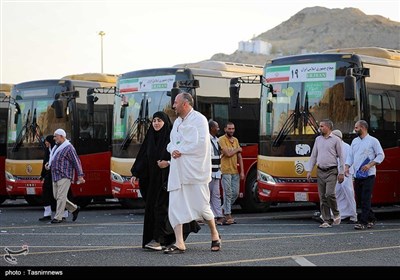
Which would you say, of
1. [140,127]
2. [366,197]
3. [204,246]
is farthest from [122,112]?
[204,246]

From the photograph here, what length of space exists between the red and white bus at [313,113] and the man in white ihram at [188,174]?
22.5 ft

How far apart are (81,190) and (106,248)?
11689 mm

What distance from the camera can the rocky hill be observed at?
451 feet

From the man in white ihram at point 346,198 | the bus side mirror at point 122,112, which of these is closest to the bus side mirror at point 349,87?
the man in white ihram at point 346,198

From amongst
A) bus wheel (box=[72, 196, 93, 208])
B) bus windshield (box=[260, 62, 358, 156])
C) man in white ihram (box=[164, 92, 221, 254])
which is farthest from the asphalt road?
bus wheel (box=[72, 196, 93, 208])

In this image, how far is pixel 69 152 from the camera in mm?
20531

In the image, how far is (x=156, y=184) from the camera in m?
14.5

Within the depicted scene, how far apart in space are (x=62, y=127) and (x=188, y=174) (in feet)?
40.5

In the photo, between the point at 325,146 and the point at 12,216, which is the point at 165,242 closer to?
the point at 325,146

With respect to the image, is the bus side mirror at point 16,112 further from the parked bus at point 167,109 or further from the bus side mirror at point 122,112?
the bus side mirror at point 122,112

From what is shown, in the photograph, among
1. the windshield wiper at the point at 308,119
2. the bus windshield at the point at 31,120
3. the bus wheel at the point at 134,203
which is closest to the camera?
the windshield wiper at the point at 308,119

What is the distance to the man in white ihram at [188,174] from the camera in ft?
45.5

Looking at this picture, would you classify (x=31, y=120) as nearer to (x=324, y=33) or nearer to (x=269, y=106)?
(x=269, y=106)
